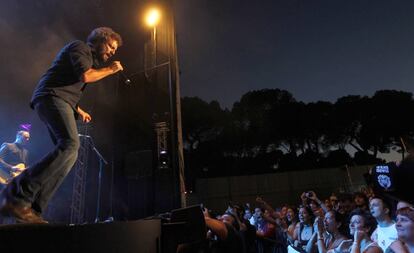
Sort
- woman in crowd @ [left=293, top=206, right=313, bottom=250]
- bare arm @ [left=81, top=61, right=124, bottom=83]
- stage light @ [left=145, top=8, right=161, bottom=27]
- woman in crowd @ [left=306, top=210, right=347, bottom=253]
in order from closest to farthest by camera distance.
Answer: bare arm @ [left=81, top=61, right=124, bottom=83] < woman in crowd @ [left=306, top=210, right=347, bottom=253] < woman in crowd @ [left=293, top=206, right=313, bottom=250] < stage light @ [left=145, top=8, right=161, bottom=27]

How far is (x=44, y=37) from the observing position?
599 centimetres

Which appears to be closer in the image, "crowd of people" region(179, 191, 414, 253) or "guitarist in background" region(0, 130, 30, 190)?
"crowd of people" region(179, 191, 414, 253)

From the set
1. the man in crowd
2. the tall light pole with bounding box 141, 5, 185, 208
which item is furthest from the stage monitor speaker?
the tall light pole with bounding box 141, 5, 185, 208

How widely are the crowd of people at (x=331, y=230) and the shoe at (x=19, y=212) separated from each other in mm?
908

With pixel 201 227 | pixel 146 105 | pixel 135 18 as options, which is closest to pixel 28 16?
pixel 135 18

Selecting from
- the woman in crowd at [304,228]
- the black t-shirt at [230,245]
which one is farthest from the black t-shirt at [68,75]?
the woman in crowd at [304,228]

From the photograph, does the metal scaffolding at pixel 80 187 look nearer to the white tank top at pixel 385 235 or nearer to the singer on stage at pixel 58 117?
A: the singer on stage at pixel 58 117

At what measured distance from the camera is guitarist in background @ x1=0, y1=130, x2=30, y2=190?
210 inches

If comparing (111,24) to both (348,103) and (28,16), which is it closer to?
(28,16)

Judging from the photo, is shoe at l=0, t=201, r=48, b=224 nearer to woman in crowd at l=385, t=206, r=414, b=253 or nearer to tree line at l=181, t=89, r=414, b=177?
woman in crowd at l=385, t=206, r=414, b=253

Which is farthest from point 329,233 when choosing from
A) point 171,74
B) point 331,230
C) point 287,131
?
point 287,131

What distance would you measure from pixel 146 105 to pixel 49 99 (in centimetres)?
471

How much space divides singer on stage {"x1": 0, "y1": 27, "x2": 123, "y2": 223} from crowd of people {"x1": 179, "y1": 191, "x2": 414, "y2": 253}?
0.93 m

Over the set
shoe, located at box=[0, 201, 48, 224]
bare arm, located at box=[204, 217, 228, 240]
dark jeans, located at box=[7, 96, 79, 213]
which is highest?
dark jeans, located at box=[7, 96, 79, 213]
